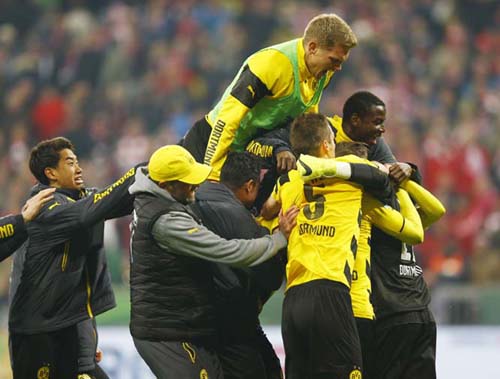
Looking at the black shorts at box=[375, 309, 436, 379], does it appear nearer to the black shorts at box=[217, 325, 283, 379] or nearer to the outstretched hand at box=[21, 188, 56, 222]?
the black shorts at box=[217, 325, 283, 379]

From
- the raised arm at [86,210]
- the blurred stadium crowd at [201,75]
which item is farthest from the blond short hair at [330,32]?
the blurred stadium crowd at [201,75]

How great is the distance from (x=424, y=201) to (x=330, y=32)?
3.73ft

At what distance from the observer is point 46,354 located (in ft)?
24.2

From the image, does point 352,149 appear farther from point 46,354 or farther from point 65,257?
point 46,354

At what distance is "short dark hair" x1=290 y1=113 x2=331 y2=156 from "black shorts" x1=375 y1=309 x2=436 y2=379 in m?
1.14

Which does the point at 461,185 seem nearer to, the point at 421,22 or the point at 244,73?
the point at 421,22

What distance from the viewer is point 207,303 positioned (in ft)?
21.2

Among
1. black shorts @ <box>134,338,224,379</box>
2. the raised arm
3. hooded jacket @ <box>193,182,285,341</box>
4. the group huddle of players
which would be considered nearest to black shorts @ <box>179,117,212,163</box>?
Answer: the group huddle of players

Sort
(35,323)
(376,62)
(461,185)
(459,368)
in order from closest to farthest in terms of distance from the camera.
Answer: (35,323)
(459,368)
(461,185)
(376,62)

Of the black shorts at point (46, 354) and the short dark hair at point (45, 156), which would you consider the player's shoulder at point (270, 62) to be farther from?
the black shorts at point (46, 354)

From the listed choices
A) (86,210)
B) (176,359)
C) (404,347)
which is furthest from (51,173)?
(404,347)

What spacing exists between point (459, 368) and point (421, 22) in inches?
278

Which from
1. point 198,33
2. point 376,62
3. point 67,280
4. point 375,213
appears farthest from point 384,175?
point 198,33

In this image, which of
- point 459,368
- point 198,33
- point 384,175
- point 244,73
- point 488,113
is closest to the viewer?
point 384,175
